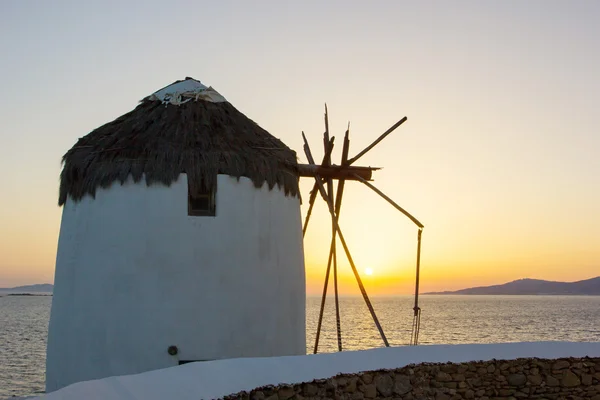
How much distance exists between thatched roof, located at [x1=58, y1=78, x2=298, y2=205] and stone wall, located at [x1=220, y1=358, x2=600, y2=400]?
4.36 m

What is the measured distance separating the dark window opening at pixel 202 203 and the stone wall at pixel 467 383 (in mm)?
4178

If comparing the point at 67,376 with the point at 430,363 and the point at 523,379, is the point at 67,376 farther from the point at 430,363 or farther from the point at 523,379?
the point at 523,379

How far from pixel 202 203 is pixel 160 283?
4.89ft

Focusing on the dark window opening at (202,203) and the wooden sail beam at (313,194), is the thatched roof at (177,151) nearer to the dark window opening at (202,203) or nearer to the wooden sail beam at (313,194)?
the dark window opening at (202,203)

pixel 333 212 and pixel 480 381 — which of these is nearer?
pixel 480 381

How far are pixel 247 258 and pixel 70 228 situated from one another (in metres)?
3.01

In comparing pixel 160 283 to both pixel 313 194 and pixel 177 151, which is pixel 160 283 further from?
pixel 313 194

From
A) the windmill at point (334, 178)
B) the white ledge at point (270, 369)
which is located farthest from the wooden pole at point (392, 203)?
the white ledge at point (270, 369)

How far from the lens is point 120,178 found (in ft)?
39.1

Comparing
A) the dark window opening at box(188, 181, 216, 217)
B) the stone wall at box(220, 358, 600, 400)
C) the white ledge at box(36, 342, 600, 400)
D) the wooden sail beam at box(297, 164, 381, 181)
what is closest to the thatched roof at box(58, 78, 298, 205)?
the dark window opening at box(188, 181, 216, 217)

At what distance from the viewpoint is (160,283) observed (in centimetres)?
1161

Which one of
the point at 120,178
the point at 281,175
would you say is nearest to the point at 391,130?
the point at 281,175

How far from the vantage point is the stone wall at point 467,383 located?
8.70 metres

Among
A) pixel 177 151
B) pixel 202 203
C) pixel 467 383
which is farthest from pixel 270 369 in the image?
pixel 177 151
